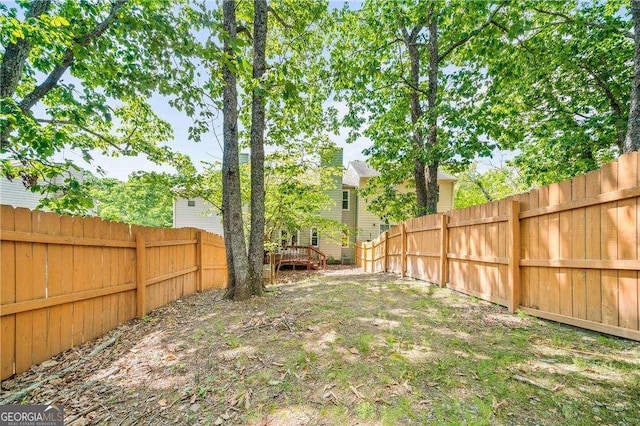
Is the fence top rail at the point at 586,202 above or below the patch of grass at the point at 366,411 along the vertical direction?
above

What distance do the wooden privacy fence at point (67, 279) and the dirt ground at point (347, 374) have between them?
0.25m

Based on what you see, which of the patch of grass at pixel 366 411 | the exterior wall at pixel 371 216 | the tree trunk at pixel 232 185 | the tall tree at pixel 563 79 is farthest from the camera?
the exterior wall at pixel 371 216

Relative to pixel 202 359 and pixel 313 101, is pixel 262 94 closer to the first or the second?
pixel 202 359

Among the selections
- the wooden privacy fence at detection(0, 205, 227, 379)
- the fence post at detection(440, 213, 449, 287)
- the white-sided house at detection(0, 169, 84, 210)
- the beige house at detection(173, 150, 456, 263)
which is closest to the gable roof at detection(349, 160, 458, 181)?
the beige house at detection(173, 150, 456, 263)

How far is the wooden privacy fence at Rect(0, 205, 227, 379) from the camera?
107 inches

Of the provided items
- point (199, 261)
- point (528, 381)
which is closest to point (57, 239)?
Result: point (199, 261)

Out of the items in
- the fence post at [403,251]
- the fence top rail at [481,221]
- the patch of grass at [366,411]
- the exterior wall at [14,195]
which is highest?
the exterior wall at [14,195]

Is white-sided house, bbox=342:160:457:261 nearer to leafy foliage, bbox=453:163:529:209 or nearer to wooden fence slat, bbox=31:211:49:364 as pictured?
leafy foliage, bbox=453:163:529:209

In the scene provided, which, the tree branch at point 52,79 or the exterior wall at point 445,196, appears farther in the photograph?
the exterior wall at point 445,196

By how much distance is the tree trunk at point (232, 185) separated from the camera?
5.32 meters

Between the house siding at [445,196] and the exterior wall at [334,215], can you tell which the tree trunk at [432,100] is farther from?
the house siding at [445,196]

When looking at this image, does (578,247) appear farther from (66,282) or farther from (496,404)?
(66,282)

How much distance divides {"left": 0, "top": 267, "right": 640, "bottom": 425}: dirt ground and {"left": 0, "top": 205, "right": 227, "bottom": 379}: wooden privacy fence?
25 cm

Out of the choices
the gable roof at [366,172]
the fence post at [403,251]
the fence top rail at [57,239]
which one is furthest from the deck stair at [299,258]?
the fence top rail at [57,239]
